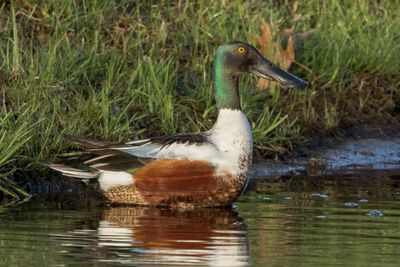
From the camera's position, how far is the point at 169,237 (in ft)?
23.2

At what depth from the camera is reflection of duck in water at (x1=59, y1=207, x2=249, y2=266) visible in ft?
21.0

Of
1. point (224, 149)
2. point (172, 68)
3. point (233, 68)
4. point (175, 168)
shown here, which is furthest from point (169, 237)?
point (172, 68)

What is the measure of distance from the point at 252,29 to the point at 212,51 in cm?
40

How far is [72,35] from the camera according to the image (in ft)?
34.4

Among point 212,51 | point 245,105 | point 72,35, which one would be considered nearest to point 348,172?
point 245,105

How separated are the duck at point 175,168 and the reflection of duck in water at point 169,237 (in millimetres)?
96

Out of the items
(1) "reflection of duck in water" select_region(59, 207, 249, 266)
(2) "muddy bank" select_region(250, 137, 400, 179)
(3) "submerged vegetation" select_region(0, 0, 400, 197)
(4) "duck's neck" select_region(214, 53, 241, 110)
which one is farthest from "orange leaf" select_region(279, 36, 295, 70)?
(1) "reflection of duck in water" select_region(59, 207, 249, 266)

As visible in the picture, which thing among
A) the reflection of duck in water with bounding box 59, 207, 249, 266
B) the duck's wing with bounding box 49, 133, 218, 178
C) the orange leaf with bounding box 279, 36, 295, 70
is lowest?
the reflection of duck in water with bounding box 59, 207, 249, 266

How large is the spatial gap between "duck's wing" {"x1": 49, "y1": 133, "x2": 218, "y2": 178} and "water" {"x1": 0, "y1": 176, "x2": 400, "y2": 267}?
0.77ft

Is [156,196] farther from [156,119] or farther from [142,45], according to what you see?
[142,45]

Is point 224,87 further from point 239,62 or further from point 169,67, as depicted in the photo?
point 169,67

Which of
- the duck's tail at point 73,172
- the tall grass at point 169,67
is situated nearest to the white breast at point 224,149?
the duck's tail at point 73,172

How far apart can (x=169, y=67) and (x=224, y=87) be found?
1337mm

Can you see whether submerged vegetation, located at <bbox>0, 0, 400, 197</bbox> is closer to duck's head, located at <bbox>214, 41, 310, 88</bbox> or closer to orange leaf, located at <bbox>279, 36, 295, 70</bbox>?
orange leaf, located at <bbox>279, 36, 295, 70</bbox>
